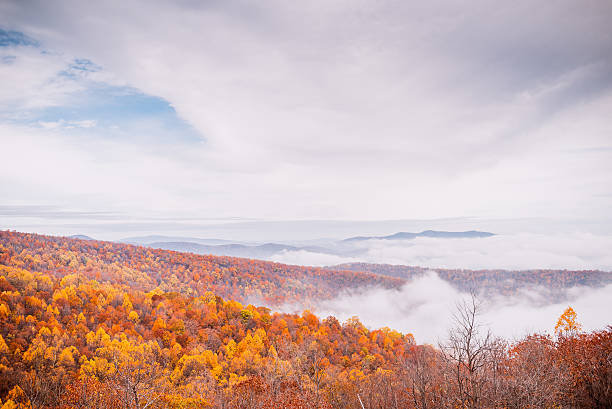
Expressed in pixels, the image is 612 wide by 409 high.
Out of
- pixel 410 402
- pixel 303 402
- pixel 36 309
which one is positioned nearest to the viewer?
pixel 303 402

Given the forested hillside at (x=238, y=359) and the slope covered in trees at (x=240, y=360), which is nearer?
the slope covered in trees at (x=240, y=360)

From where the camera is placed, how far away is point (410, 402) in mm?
34188

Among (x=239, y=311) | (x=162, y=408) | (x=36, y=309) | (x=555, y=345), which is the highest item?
(x=555, y=345)

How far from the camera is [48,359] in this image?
58.9 metres

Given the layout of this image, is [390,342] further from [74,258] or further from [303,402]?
[74,258]

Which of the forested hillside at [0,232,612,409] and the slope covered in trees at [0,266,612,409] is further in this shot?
the forested hillside at [0,232,612,409]

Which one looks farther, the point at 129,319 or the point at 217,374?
the point at 129,319

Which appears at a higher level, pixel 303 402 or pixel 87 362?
pixel 303 402

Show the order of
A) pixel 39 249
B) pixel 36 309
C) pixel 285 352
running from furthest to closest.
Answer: pixel 39 249 < pixel 36 309 < pixel 285 352

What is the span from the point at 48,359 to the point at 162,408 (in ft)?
→ 145

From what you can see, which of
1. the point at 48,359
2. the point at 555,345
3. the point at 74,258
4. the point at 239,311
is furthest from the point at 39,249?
the point at 555,345

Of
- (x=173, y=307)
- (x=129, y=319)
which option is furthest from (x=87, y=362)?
(x=173, y=307)

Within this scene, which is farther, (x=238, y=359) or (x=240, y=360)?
(x=238, y=359)

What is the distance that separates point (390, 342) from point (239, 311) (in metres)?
57.4
